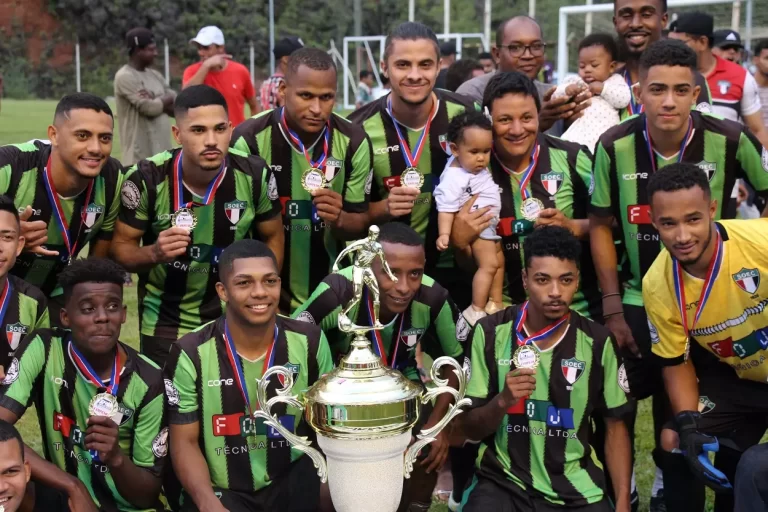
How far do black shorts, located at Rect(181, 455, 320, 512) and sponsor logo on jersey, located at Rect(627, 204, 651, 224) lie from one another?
1.88 m

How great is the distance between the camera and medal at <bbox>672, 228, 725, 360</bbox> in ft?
13.4

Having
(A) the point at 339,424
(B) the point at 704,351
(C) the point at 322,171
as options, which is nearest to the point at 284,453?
(A) the point at 339,424

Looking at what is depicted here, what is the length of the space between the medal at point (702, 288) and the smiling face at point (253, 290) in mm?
1656

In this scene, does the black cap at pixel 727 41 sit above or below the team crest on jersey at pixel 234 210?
above

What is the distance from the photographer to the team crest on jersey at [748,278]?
13.4ft

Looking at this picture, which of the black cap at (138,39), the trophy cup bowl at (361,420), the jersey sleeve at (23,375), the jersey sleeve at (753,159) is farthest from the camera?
the black cap at (138,39)

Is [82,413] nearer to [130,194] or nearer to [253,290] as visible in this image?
[253,290]

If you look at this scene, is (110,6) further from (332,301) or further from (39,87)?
(332,301)

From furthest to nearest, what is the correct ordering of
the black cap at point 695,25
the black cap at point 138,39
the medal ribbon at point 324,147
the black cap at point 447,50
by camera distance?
the black cap at point 447,50 < the black cap at point 138,39 < the black cap at point 695,25 < the medal ribbon at point 324,147

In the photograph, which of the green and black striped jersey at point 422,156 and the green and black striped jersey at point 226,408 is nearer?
the green and black striped jersey at point 226,408

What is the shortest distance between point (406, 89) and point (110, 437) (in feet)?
7.39

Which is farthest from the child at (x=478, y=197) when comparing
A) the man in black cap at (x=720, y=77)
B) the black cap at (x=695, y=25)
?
the black cap at (x=695, y=25)

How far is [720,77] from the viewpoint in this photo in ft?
23.9

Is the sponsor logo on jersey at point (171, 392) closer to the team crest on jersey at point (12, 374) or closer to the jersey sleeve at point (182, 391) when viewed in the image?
the jersey sleeve at point (182, 391)
